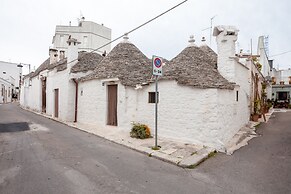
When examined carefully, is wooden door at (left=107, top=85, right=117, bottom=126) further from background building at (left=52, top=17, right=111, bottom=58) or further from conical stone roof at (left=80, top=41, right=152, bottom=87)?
background building at (left=52, top=17, right=111, bottom=58)

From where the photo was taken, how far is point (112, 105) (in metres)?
11.4

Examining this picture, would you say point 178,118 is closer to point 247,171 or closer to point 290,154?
point 247,171

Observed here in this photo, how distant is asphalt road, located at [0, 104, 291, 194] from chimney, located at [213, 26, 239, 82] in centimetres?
346

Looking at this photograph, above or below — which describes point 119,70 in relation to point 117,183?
above

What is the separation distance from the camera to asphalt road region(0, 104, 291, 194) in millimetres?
4211

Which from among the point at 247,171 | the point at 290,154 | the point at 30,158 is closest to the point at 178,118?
the point at 247,171

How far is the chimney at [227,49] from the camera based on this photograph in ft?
29.1

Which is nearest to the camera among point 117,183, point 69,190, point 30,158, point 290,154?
point 69,190

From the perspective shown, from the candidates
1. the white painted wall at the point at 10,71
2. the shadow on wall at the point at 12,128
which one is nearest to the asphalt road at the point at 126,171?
the shadow on wall at the point at 12,128

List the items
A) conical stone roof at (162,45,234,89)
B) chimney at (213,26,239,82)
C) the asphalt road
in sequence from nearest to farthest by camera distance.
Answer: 1. the asphalt road
2. conical stone roof at (162,45,234,89)
3. chimney at (213,26,239,82)

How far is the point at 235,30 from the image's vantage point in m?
8.99

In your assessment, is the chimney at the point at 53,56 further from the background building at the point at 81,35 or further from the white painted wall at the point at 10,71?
the white painted wall at the point at 10,71

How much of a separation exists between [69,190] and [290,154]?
706 cm

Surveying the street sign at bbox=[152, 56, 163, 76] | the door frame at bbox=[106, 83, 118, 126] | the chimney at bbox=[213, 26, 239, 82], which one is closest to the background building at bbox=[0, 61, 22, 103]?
the door frame at bbox=[106, 83, 118, 126]
